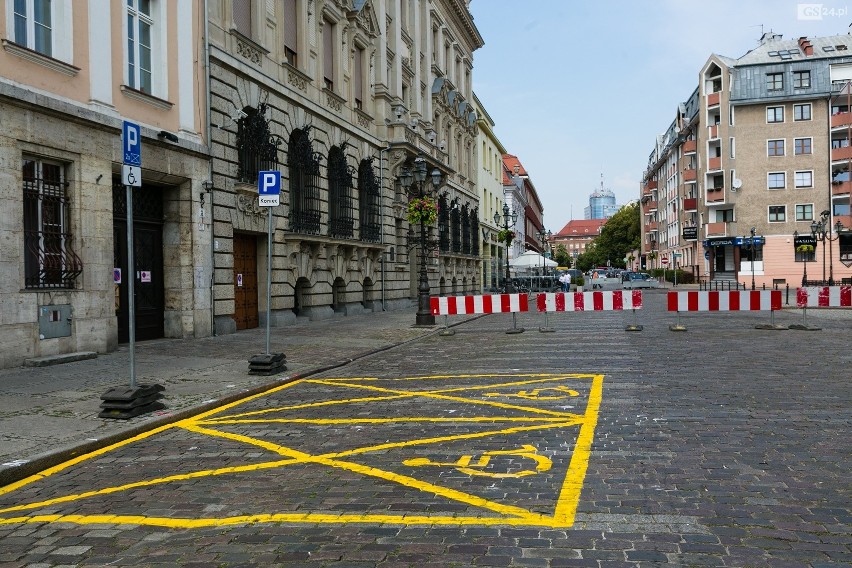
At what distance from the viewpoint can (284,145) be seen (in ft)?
66.8

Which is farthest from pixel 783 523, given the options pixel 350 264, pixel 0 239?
pixel 350 264

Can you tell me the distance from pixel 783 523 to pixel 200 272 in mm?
14263

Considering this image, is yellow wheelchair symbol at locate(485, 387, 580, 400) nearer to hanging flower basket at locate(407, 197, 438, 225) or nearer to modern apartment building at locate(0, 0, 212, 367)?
modern apartment building at locate(0, 0, 212, 367)

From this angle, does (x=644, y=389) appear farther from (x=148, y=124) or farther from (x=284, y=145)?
(x=284, y=145)

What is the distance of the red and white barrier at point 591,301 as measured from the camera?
18.5 m

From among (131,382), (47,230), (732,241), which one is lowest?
(131,382)

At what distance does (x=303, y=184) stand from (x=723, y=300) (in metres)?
12.8

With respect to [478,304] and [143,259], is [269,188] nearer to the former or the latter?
[143,259]

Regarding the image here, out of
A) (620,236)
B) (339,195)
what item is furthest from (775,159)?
(620,236)

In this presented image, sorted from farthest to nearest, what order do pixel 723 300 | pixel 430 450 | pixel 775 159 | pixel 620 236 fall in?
pixel 620 236 < pixel 775 159 < pixel 723 300 < pixel 430 450

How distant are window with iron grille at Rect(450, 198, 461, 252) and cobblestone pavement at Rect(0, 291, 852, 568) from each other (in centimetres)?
3228

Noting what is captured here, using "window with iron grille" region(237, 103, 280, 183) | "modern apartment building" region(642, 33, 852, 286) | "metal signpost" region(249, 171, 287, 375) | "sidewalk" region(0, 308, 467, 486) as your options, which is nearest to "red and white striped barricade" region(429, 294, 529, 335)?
"sidewalk" region(0, 308, 467, 486)

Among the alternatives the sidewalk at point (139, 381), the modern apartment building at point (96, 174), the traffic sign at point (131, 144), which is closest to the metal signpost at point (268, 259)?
the sidewalk at point (139, 381)

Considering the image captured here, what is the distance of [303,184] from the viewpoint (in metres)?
21.8
